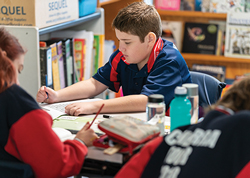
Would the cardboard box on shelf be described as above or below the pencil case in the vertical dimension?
above

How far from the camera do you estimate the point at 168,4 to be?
3.42 metres

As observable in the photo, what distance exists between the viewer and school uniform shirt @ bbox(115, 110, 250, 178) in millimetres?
839

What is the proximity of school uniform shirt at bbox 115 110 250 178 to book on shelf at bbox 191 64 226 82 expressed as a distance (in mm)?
2674

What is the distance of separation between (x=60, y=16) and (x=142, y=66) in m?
0.69

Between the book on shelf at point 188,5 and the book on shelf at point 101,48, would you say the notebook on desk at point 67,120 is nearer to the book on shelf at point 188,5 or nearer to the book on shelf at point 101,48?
the book on shelf at point 101,48

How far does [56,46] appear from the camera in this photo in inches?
84.4

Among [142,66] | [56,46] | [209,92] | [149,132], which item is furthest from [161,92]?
[56,46]

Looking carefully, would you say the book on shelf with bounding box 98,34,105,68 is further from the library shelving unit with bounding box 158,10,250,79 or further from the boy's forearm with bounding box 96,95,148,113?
the boy's forearm with bounding box 96,95,148,113

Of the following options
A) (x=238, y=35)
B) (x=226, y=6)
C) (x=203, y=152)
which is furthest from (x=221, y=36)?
(x=203, y=152)

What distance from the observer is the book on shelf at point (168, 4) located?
134 inches

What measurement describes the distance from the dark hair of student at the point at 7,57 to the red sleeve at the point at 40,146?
0.39 ft

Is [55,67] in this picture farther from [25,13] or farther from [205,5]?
[205,5]

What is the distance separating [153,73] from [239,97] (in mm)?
770

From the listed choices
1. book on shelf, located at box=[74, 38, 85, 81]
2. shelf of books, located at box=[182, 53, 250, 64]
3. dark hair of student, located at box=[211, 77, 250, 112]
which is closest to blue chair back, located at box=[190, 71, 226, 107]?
dark hair of student, located at box=[211, 77, 250, 112]
